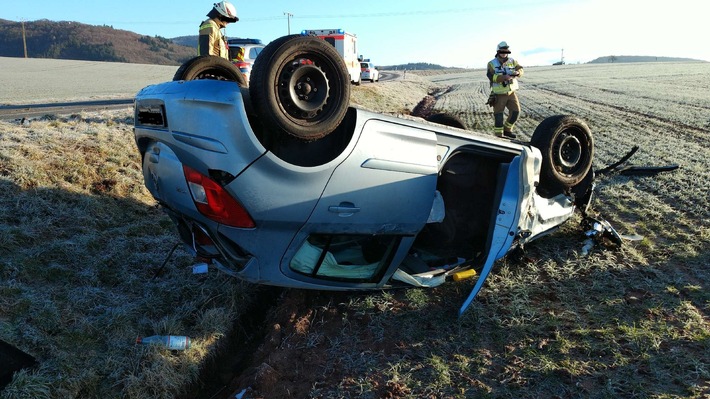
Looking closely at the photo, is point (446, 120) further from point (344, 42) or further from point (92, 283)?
point (344, 42)

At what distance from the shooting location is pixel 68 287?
340cm

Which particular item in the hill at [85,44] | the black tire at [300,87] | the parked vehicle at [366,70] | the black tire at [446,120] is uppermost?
the hill at [85,44]

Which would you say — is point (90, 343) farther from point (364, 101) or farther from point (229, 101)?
point (364, 101)

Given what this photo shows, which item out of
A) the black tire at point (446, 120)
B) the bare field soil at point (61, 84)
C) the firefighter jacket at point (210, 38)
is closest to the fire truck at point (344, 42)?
the bare field soil at point (61, 84)

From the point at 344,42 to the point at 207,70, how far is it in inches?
761

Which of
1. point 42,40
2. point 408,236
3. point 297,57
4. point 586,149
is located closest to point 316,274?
point 408,236

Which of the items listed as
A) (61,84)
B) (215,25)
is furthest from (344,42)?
(215,25)

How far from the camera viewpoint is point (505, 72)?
338 inches

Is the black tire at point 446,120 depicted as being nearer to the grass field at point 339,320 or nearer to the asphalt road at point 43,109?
the grass field at point 339,320

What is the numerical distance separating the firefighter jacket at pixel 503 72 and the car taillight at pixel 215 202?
7.18 metres

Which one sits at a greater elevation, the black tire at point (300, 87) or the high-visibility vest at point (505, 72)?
the high-visibility vest at point (505, 72)

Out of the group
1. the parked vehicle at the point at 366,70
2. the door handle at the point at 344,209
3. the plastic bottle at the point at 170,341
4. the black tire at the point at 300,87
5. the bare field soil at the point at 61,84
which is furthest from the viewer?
the parked vehicle at the point at 366,70

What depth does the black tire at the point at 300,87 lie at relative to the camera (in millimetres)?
2459

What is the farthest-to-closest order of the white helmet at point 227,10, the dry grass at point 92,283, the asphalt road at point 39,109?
the asphalt road at point 39,109 < the white helmet at point 227,10 < the dry grass at point 92,283
